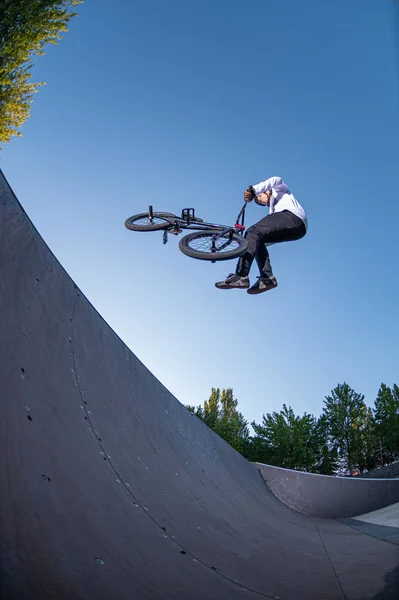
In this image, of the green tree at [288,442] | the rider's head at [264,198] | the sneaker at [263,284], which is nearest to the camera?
the sneaker at [263,284]

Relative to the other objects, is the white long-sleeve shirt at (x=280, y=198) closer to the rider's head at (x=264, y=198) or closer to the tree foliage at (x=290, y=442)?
the rider's head at (x=264, y=198)

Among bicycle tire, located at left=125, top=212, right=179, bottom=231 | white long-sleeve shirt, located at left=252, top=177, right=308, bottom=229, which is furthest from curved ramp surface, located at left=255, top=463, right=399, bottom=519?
bicycle tire, located at left=125, top=212, right=179, bottom=231

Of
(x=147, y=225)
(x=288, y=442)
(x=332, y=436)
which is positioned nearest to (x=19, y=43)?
(x=147, y=225)

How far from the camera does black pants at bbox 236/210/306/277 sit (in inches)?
190

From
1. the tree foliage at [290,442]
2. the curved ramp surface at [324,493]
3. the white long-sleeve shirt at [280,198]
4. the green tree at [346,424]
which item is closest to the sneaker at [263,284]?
the white long-sleeve shirt at [280,198]

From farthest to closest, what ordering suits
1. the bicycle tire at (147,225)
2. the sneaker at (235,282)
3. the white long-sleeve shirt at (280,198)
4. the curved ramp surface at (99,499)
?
the bicycle tire at (147,225) < the white long-sleeve shirt at (280,198) < the sneaker at (235,282) < the curved ramp surface at (99,499)

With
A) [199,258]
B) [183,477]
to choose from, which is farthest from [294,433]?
[183,477]

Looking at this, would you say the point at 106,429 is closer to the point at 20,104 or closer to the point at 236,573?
the point at 236,573

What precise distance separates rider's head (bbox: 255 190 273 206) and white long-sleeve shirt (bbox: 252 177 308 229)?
5cm

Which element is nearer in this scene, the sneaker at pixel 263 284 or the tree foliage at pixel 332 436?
the sneaker at pixel 263 284

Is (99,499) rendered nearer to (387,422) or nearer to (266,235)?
(266,235)

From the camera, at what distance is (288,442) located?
2805cm

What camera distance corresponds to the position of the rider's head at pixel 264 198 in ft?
17.0

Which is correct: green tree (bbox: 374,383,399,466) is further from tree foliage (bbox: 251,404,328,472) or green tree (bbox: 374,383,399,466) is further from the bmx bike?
the bmx bike
